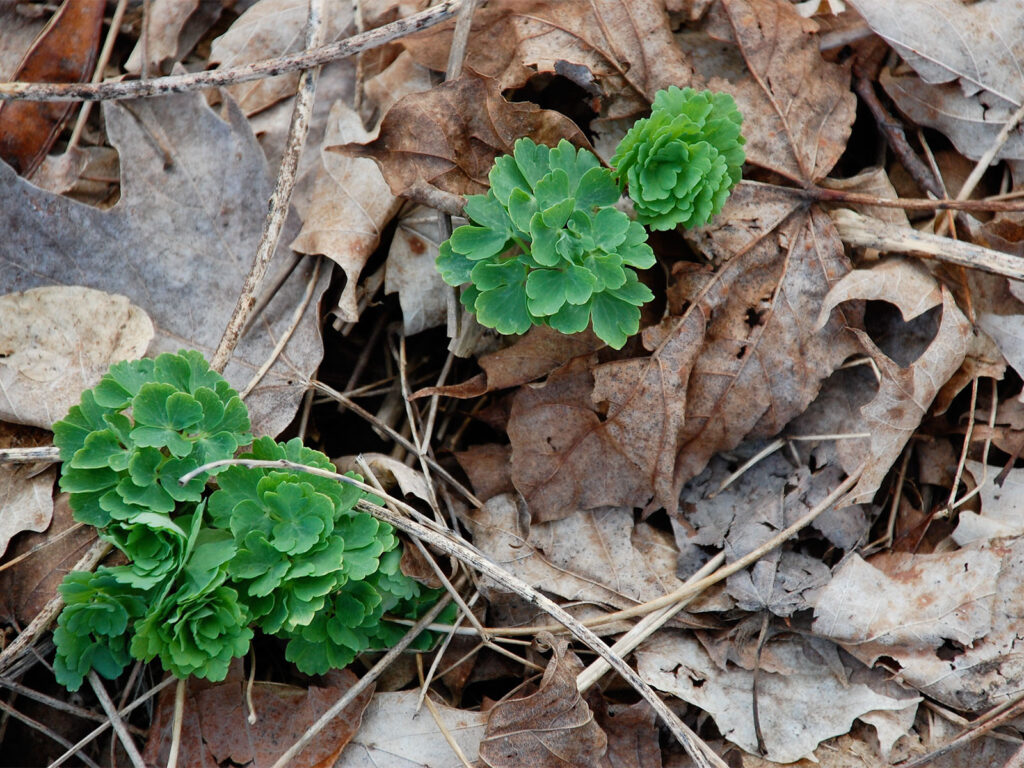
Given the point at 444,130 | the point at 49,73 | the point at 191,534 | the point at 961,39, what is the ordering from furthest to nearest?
the point at 49,73 → the point at 961,39 → the point at 444,130 → the point at 191,534

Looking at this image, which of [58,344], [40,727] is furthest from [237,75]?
[40,727]

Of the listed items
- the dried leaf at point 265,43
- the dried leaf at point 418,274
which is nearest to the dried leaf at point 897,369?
the dried leaf at point 418,274

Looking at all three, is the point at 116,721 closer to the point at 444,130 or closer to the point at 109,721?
the point at 109,721

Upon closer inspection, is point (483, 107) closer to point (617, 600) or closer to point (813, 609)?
point (617, 600)

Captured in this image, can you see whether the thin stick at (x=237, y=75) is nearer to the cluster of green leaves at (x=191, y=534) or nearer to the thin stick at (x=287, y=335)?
the thin stick at (x=287, y=335)

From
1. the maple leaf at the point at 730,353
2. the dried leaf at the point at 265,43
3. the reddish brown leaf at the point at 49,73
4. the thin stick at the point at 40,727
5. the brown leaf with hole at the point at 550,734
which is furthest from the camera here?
the dried leaf at the point at 265,43

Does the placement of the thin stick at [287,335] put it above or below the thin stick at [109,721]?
above
